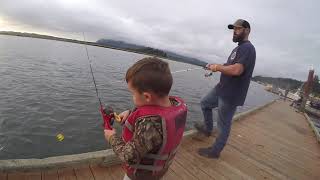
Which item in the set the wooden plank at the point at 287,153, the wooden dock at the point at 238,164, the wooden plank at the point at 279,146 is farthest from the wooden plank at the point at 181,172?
the wooden plank at the point at 279,146

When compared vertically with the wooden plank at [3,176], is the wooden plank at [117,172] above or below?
above

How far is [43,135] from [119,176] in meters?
5.49

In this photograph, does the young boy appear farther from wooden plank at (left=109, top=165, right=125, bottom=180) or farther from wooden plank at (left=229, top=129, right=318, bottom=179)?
wooden plank at (left=229, top=129, right=318, bottom=179)

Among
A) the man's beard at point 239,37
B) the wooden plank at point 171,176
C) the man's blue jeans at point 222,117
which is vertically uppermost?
the man's beard at point 239,37

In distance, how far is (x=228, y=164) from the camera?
16.3 feet

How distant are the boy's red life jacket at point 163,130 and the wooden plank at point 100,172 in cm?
165

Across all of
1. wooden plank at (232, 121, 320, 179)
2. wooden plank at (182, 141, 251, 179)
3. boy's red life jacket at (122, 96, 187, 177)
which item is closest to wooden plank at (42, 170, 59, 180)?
boy's red life jacket at (122, 96, 187, 177)

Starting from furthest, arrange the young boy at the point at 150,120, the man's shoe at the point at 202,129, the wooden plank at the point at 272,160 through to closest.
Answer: the man's shoe at the point at 202,129
the wooden plank at the point at 272,160
the young boy at the point at 150,120

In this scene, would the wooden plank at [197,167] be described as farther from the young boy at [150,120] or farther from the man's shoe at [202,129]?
the young boy at [150,120]

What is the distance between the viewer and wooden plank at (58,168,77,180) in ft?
11.3

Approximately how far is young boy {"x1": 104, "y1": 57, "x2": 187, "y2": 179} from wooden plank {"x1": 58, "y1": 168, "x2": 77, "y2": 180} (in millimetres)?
1843

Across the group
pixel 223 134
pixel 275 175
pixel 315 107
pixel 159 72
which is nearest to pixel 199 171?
pixel 223 134

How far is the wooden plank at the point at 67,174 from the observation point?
3442 mm

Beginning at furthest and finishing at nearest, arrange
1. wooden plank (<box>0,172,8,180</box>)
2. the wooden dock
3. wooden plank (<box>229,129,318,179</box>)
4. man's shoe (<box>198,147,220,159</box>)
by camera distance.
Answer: wooden plank (<box>229,129,318,179</box>)
man's shoe (<box>198,147,220,159</box>)
the wooden dock
wooden plank (<box>0,172,8,180</box>)
